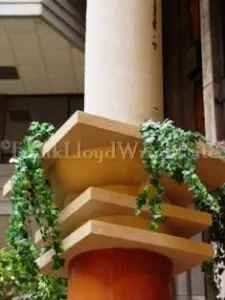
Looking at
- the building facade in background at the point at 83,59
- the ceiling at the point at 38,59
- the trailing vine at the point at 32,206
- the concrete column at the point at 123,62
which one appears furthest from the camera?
the ceiling at the point at 38,59

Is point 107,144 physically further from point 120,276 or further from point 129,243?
point 120,276

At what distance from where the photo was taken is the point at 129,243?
3.37 m

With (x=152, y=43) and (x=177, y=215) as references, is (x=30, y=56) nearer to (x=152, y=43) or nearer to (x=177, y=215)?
(x=152, y=43)

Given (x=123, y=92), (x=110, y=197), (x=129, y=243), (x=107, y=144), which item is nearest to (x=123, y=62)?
(x=123, y=92)

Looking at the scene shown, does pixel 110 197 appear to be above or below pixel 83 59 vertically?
below

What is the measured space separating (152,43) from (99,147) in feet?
3.57

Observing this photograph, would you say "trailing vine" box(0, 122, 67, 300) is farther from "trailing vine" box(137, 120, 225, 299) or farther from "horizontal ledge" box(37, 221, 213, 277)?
"trailing vine" box(137, 120, 225, 299)

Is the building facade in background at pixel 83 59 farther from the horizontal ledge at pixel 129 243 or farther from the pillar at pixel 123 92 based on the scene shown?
the horizontal ledge at pixel 129 243

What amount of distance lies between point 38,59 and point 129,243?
8726 mm

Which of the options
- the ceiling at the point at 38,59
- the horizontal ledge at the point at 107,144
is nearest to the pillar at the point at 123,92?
the horizontal ledge at the point at 107,144

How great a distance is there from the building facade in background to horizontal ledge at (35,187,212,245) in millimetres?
5096

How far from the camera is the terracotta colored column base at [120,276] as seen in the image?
3.32m

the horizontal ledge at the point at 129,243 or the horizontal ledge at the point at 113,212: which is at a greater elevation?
the horizontal ledge at the point at 113,212

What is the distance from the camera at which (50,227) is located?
11.7ft
